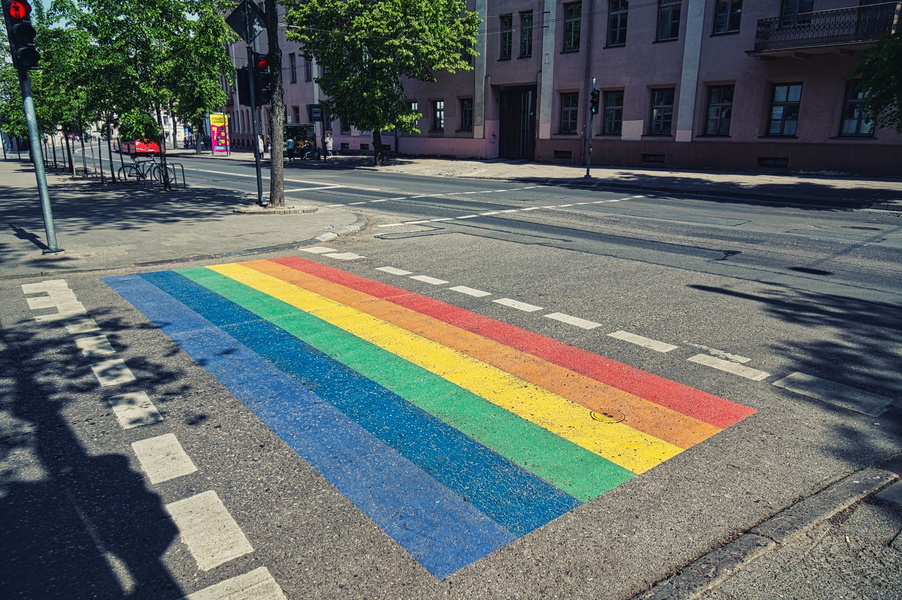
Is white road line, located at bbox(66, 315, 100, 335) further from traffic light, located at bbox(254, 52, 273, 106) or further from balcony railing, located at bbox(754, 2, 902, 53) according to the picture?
balcony railing, located at bbox(754, 2, 902, 53)

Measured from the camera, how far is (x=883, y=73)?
16.4 meters

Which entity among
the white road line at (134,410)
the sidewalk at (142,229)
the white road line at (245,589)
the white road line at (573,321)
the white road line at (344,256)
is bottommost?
the white road line at (245,589)

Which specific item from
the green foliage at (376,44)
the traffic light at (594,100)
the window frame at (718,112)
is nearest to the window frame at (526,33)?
the green foliage at (376,44)

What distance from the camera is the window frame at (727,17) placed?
2691cm

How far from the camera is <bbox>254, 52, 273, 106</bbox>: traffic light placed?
14.7 meters

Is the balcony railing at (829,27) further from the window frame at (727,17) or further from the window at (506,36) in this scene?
the window at (506,36)

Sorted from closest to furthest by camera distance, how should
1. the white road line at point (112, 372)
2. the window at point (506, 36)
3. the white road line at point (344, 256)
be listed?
the white road line at point (112, 372)
the white road line at point (344, 256)
the window at point (506, 36)

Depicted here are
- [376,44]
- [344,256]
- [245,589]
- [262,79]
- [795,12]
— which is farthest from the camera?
[376,44]

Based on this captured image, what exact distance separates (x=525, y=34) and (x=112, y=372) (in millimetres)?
34862

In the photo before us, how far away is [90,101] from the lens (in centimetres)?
1867

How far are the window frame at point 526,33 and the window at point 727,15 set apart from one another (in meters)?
10.7

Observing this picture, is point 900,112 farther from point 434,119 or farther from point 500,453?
point 434,119

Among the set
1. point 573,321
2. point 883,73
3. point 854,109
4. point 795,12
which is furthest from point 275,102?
point 854,109

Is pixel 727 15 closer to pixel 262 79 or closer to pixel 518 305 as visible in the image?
pixel 262 79
